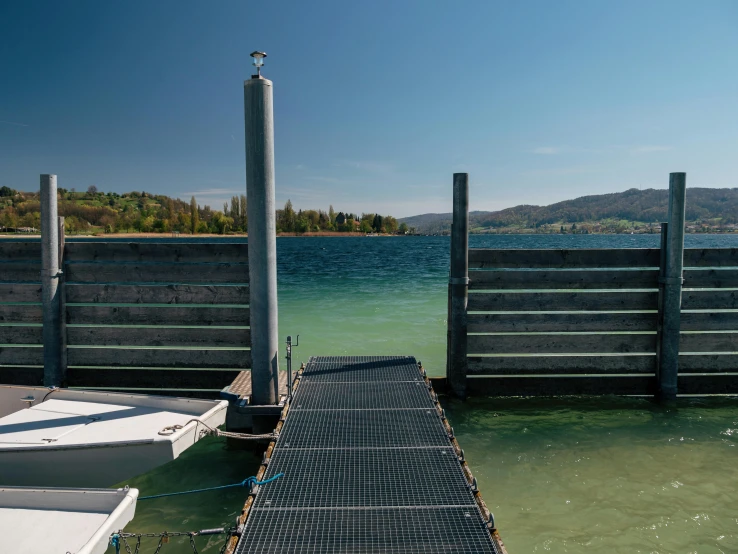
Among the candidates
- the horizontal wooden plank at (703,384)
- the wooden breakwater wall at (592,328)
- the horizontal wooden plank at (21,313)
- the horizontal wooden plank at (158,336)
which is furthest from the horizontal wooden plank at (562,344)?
the horizontal wooden plank at (21,313)

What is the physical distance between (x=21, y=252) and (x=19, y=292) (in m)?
0.60

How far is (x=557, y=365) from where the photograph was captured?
795 centimetres

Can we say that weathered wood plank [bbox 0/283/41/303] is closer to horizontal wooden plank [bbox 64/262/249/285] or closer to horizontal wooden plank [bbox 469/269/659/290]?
horizontal wooden plank [bbox 64/262/249/285]

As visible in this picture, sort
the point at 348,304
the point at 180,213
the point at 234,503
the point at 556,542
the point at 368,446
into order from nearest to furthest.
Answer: the point at 368,446 < the point at 556,542 < the point at 234,503 < the point at 348,304 < the point at 180,213

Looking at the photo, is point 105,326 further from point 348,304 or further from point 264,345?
point 348,304

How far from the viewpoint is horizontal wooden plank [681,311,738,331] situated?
789cm

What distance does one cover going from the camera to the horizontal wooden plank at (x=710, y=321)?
7.89m

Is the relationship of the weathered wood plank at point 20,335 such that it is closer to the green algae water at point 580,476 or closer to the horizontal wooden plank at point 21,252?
the horizontal wooden plank at point 21,252

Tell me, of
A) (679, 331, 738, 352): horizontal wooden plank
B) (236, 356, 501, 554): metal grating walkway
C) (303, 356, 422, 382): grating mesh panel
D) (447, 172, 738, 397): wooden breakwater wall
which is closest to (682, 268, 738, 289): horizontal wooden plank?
(447, 172, 738, 397): wooden breakwater wall

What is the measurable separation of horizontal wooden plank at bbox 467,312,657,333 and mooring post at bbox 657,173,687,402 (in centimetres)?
30

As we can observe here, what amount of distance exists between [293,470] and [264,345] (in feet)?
7.33

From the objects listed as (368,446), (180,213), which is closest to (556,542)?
(368,446)

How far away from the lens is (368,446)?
4570 millimetres

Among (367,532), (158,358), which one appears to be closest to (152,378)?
(158,358)
